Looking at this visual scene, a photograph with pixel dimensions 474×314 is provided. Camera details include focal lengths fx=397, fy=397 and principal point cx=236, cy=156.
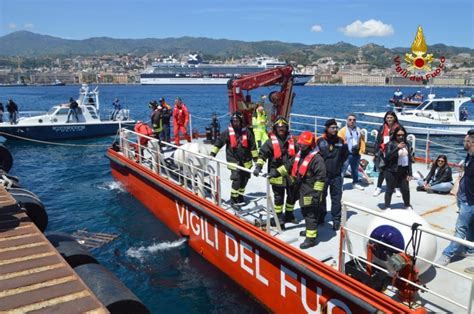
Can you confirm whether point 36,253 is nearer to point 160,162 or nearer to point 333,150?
point 333,150

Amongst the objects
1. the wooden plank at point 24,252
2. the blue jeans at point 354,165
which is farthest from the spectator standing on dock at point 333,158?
the wooden plank at point 24,252

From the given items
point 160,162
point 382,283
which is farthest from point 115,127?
point 382,283

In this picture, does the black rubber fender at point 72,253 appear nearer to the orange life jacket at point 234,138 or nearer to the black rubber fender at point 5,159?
the orange life jacket at point 234,138

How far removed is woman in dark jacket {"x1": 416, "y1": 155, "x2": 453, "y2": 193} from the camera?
25.8ft

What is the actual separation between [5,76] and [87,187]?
622 feet

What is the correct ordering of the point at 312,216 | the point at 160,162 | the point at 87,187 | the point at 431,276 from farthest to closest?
the point at 87,187 < the point at 160,162 < the point at 312,216 < the point at 431,276

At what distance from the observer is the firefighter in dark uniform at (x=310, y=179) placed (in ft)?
17.7

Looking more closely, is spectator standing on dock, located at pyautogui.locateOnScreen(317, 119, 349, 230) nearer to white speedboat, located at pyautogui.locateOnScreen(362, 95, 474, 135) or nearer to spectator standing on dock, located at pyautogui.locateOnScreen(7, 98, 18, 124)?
white speedboat, located at pyautogui.locateOnScreen(362, 95, 474, 135)

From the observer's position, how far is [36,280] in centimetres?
368

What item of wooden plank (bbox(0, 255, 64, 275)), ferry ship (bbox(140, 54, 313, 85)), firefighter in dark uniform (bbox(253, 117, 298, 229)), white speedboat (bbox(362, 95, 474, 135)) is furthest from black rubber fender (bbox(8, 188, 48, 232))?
ferry ship (bbox(140, 54, 313, 85))

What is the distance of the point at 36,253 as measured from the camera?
4.26 m

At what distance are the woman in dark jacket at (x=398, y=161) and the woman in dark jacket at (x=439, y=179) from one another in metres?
1.68

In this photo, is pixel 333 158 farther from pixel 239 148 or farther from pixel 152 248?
pixel 152 248

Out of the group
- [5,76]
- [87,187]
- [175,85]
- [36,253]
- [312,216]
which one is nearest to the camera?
[36,253]
